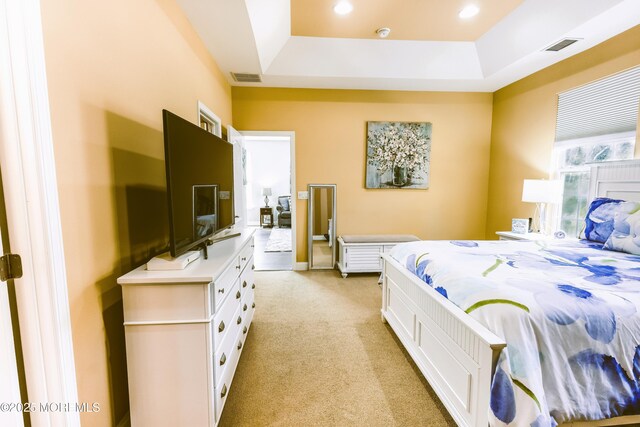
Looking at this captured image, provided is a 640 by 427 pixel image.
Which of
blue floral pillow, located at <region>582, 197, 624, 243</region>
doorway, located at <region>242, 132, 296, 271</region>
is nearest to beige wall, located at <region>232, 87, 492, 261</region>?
blue floral pillow, located at <region>582, 197, 624, 243</region>

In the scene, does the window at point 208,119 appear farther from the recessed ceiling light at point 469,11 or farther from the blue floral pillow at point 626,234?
the blue floral pillow at point 626,234

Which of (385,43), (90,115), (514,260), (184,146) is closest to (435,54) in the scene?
(385,43)

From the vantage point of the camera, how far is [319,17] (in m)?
3.02

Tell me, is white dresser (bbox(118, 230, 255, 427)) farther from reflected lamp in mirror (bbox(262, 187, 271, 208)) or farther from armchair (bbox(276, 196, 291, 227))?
reflected lamp in mirror (bbox(262, 187, 271, 208))

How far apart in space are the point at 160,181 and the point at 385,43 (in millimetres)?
3180

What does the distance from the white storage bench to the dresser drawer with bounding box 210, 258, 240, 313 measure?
7.55 feet

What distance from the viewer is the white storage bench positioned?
399 centimetres

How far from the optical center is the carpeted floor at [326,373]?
5.31 ft

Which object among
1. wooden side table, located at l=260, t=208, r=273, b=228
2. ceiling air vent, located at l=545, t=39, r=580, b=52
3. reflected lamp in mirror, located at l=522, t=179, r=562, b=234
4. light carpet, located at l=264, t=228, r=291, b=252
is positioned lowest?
light carpet, located at l=264, t=228, r=291, b=252

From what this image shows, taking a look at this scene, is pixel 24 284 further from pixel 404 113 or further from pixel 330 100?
pixel 404 113

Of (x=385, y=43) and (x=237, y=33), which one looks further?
(x=385, y=43)

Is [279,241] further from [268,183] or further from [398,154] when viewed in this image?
[398,154]

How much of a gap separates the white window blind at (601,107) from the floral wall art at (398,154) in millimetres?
1611

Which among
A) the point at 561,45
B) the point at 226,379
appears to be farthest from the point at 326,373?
the point at 561,45
